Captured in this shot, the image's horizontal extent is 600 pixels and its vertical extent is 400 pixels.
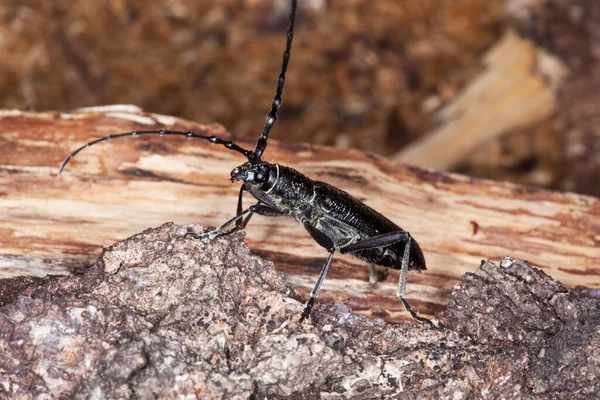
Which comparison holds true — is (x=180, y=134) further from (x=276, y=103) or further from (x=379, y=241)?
(x=379, y=241)

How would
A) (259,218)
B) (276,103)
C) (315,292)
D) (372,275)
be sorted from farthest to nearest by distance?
1. (259,218)
2. (372,275)
3. (276,103)
4. (315,292)

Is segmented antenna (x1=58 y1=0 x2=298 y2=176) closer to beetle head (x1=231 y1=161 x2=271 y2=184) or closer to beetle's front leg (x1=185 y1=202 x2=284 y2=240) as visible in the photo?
beetle head (x1=231 y1=161 x2=271 y2=184)

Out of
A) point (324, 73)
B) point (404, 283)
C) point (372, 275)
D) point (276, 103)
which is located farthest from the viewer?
point (324, 73)

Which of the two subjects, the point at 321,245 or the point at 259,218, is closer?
the point at 321,245

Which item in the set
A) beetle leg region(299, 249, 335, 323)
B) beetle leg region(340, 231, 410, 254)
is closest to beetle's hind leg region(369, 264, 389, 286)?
beetle leg region(340, 231, 410, 254)

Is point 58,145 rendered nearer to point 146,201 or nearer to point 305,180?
point 146,201

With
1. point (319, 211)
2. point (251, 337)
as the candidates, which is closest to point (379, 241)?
point (319, 211)
